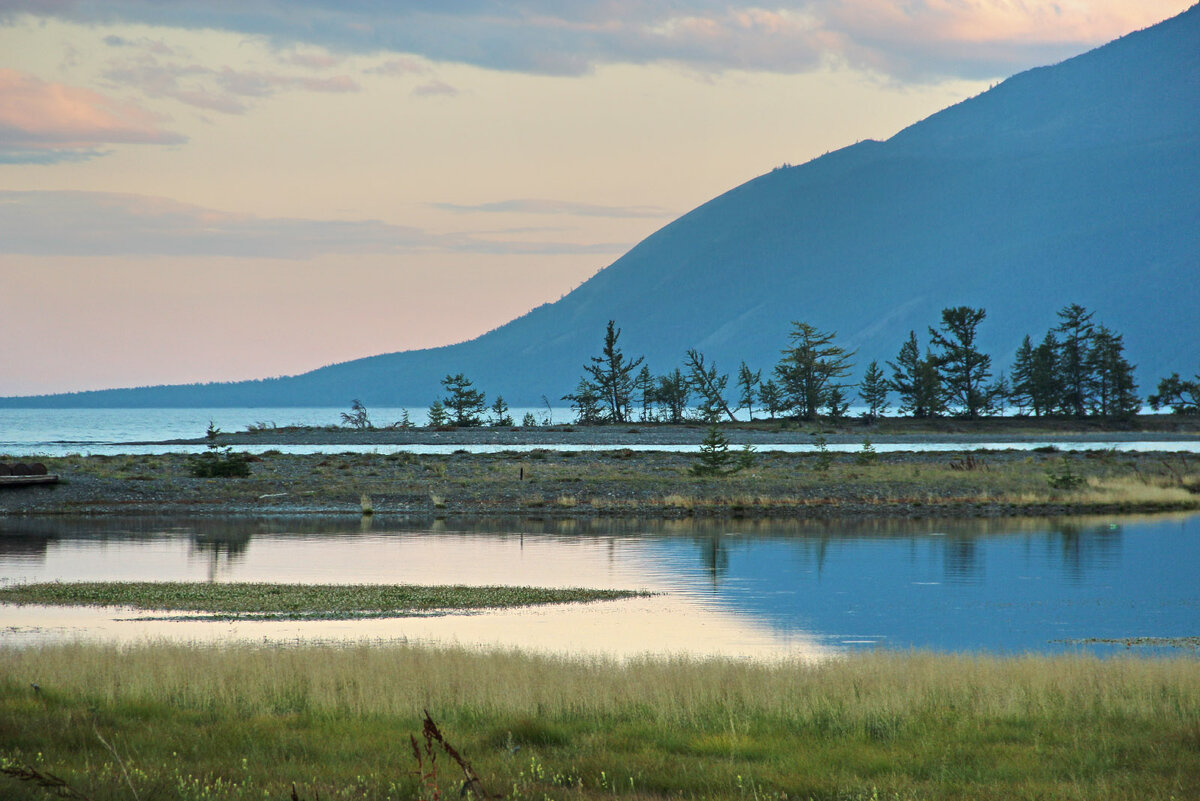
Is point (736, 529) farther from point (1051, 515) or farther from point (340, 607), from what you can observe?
point (340, 607)

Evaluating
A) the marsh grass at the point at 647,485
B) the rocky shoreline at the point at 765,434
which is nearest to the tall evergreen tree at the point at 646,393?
the rocky shoreline at the point at 765,434

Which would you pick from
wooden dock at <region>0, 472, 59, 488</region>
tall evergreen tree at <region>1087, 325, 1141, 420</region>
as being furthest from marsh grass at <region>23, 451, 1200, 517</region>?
tall evergreen tree at <region>1087, 325, 1141, 420</region>

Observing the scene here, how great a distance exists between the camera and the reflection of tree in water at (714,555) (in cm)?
3297

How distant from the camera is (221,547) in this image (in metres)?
37.9

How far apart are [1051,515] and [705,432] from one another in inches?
2369

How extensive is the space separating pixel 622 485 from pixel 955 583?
2704cm

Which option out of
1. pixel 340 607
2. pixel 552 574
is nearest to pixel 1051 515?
pixel 552 574

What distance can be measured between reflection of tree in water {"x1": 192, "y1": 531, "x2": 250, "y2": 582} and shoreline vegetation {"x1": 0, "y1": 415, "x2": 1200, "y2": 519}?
9.60m

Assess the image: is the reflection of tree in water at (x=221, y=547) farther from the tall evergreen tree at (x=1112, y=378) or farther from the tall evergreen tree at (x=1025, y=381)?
the tall evergreen tree at (x=1112, y=378)

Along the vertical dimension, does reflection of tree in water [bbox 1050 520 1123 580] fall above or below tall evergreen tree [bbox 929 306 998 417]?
below

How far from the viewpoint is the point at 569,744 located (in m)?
12.6

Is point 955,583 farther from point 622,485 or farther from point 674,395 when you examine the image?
point 674,395

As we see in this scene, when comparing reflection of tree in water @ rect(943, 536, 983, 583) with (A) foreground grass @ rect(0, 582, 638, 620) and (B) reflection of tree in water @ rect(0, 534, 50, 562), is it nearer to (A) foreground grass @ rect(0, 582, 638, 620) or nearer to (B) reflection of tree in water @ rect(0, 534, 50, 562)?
(A) foreground grass @ rect(0, 582, 638, 620)

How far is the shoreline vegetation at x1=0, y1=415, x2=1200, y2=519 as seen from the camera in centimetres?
5100
